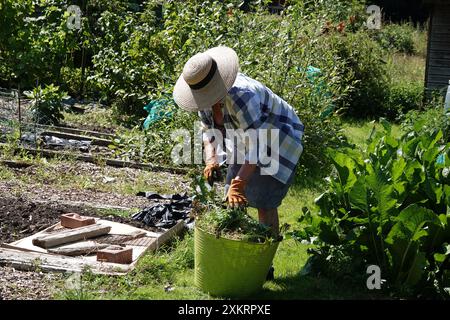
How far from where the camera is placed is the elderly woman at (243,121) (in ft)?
15.2

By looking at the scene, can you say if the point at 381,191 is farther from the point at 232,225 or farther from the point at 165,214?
the point at 165,214

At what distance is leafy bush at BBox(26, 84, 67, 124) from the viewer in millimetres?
9688

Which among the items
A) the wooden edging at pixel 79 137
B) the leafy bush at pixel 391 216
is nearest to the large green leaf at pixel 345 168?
the leafy bush at pixel 391 216

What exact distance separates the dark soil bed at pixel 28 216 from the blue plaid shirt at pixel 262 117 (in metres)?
1.60

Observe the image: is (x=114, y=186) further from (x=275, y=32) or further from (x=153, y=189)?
(x=275, y=32)

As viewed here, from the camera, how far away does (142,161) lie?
8.70 metres

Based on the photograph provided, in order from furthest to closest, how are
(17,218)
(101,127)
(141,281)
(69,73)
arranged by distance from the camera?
(69,73)
(101,127)
(17,218)
(141,281)

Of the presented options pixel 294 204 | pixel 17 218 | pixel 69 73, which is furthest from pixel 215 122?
pixel 69 73

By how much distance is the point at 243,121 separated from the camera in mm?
4648

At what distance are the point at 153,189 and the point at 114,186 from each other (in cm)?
41

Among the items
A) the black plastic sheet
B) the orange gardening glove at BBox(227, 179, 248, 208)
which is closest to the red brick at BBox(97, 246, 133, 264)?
the black plastic sheet

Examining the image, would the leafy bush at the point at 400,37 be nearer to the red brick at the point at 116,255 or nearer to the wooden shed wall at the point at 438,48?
the wooden shed wall at the point at 438,48

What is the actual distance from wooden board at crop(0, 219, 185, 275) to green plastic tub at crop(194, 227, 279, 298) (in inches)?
27.4

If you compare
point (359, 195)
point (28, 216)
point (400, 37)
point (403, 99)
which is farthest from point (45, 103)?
point (400, 37)
